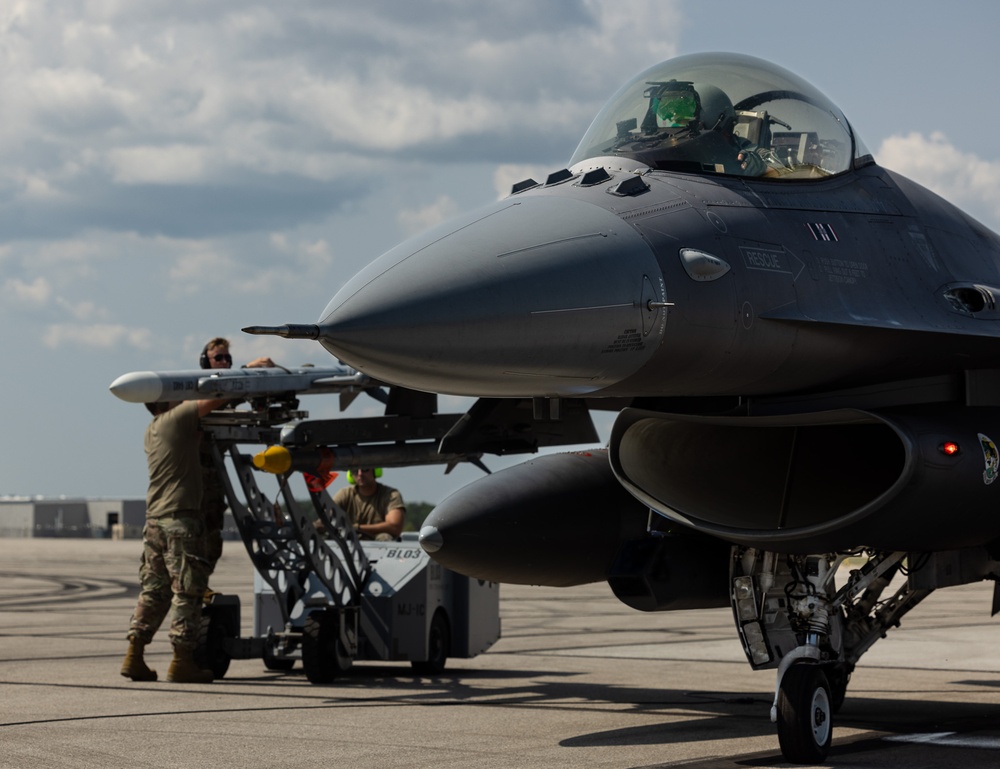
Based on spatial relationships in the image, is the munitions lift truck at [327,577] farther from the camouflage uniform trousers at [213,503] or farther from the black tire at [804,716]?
the black tire at [804,716]

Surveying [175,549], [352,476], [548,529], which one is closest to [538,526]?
[548,529]

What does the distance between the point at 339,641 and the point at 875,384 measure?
4882 millimetres

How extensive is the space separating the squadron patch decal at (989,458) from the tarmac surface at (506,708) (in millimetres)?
1386

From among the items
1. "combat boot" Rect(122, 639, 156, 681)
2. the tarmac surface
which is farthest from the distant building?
"combat boot" Rect(122, 639, 156, 681)

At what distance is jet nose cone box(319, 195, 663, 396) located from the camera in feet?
17.7

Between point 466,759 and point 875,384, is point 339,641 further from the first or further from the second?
point 875,384

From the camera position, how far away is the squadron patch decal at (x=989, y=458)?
6.88 metres

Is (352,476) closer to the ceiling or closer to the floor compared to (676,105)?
closer to the floor

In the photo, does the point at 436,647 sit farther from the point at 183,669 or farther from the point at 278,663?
the point at 183,669

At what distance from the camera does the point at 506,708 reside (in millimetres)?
9039

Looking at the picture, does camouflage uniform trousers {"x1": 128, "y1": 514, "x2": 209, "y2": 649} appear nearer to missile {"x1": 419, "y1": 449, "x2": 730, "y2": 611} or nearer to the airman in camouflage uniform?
the airman in camouflage uniform

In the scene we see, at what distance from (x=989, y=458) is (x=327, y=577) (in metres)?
5.66

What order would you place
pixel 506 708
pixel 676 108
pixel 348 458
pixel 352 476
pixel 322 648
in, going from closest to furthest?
1. pixel 676 108
2. pixel 506 708
3. pixel 322 648
4. pixel 348 458
5. pixel 352 476

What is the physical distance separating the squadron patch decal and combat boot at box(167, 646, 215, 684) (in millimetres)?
5770
